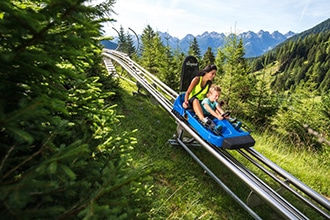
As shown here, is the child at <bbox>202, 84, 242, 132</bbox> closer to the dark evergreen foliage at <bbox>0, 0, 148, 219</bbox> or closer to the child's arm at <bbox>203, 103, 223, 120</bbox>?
the child's arm at <bbox>203, 103, 223, 120</bbox>

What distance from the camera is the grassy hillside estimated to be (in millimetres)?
3430

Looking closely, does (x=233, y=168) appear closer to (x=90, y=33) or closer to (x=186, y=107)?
(x=186, y=107)

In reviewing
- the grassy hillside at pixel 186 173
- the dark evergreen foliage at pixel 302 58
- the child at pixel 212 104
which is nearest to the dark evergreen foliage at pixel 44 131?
the grassy hillside at pixel 186 173

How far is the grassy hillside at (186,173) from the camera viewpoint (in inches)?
135

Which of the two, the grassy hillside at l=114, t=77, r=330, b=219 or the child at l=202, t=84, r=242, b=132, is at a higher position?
the child at l=202, t=84, r=242, b=132

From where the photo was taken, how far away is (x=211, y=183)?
4094 millimetres

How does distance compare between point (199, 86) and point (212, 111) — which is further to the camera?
point (199, 86)

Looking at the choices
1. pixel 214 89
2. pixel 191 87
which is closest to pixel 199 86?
pixel 191 87

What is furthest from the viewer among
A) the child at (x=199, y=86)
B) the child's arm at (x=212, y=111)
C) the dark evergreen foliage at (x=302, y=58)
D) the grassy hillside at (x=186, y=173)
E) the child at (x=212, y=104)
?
the dark evergreen foliage at (x=302, y=58)

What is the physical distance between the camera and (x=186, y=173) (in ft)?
13.8

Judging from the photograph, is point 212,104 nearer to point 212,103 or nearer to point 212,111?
point 212,103

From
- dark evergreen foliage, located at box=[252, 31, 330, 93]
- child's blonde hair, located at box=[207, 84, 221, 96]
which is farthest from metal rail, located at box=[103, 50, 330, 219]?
dark evergreen foliage, located at box=[252, 31, 330, 93]

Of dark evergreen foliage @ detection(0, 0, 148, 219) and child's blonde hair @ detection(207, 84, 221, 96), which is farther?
child's blonde hair @ detection(207, 84, 221, 96)

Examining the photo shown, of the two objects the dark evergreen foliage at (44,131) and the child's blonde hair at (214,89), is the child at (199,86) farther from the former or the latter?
the dark evergreen foliage at (44,131)
